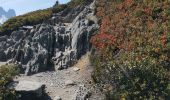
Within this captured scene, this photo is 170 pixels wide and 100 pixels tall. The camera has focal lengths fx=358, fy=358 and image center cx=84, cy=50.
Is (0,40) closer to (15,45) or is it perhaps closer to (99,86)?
(15,45)

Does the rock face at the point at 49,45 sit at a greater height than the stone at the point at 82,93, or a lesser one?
greater

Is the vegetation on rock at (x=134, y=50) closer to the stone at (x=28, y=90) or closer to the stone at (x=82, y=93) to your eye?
the stone at (x=82, y=93)

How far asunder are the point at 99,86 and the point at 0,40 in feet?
72.9

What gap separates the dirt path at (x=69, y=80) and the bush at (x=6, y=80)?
2.60m

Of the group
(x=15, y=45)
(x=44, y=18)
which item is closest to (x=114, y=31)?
(x=15, y=45)

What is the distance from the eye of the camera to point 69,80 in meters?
32.4

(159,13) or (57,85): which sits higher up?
(159,13)

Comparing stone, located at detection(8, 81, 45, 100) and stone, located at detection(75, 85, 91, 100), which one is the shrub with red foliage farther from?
stone, located at detection(8, 81, 45, 100)

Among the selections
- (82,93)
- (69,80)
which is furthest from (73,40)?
(82,93)

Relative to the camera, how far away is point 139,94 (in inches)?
1009

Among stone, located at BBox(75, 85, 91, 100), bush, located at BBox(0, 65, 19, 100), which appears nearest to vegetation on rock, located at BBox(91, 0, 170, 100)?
stone, located at BBox(75, 85, 91, 100)

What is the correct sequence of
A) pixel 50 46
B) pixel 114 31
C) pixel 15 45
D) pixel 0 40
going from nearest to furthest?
pixel 114 31
pixel 50 46
pixel 15 45
pixel 0 40

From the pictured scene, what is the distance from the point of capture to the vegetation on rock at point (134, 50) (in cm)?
2633

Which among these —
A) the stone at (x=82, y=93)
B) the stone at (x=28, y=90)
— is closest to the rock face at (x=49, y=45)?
the stone at (x=28, y=90)
